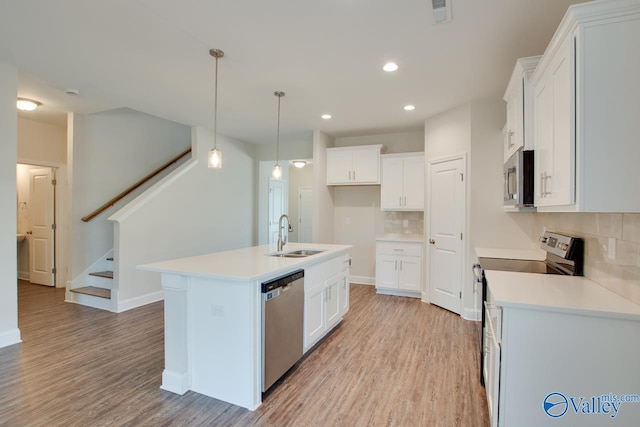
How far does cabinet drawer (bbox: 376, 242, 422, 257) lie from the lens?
470cm

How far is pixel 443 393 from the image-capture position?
2.29 m

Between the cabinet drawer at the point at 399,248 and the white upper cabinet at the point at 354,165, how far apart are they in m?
1.04

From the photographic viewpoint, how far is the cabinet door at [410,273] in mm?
4679

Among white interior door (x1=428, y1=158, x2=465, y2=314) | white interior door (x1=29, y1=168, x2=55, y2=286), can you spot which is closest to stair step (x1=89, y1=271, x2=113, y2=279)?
white interior door (x1=29, y1=168, x2=55, y2=286)

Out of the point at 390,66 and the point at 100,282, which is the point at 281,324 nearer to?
the point at 390,66

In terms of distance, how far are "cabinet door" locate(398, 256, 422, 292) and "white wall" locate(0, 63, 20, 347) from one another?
458 cm

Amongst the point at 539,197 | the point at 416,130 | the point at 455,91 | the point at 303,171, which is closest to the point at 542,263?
the point at 539,197

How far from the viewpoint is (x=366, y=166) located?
5.12m

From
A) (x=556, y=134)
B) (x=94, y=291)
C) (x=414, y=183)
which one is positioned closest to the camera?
(x=556, y=134)

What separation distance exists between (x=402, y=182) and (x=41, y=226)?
6.26 meters

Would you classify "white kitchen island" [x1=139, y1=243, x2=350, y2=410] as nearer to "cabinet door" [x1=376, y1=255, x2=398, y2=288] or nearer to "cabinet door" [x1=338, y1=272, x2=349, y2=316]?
"cabinet door" [x1=338, y1=272, x2=349, y2=316]

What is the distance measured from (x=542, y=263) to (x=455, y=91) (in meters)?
1.99

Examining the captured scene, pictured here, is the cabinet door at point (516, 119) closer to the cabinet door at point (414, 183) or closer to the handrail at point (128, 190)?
the cabinet door at point (414, 183)

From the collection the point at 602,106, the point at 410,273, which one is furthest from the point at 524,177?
the point at 410,273
